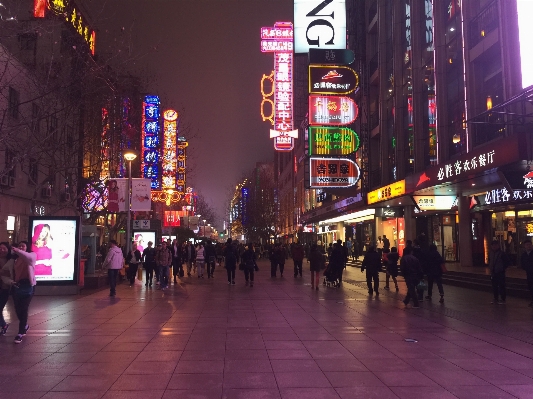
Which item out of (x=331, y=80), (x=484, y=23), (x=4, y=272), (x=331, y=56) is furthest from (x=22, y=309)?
(x=331, y=56)

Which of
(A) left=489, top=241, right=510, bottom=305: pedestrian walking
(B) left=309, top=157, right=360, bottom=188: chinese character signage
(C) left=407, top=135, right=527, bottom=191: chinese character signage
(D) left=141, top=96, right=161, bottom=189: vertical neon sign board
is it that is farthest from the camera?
(D) left=141, top=96, right=161, bottom=189: vertical neon sign board

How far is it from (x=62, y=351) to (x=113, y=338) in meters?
1.19

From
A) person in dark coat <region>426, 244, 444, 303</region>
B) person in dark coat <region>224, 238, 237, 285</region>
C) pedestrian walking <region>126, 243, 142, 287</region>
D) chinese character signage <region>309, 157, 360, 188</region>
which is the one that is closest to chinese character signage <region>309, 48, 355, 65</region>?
chinese character signage <region>309, 157, 360, 188</region>

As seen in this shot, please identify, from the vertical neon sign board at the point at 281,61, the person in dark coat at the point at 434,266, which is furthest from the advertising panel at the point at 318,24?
the person in dark coat at the point at 434,266

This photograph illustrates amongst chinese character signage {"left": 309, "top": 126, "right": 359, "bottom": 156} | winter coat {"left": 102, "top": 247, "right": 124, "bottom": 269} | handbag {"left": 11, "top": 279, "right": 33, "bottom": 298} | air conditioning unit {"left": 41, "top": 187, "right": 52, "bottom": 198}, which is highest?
chinese character signage {"left": 309, "top": 126, "right": 359, "bottom": 156}

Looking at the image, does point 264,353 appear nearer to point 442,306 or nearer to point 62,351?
point 62,351

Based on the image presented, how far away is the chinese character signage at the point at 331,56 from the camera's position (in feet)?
94.2

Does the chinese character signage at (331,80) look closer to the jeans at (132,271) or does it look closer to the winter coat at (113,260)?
the jeans at (132,271)

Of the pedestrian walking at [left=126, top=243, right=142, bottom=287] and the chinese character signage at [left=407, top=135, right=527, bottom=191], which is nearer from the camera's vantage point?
the chinese character signage at [left=407, top=135, right=527, bottom=191]

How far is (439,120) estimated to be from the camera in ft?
79.0

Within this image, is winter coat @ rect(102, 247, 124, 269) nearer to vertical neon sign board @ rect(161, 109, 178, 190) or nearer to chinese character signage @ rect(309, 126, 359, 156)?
chinese character signage @ rect(309, 126, 359, 156)

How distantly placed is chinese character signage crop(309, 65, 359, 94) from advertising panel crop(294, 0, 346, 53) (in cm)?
209

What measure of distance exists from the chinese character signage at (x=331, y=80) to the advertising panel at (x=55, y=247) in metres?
16.0

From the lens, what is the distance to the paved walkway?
20.0 feet
